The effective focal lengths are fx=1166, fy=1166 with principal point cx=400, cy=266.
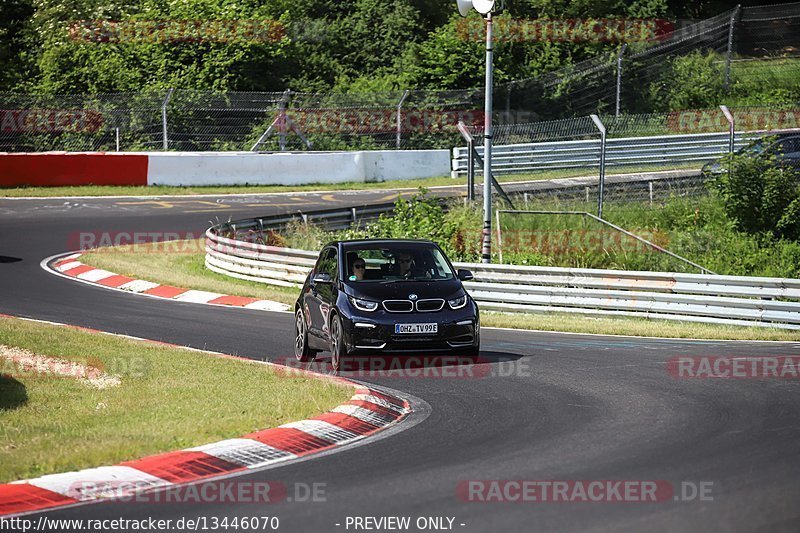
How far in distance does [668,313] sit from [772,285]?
1.70m

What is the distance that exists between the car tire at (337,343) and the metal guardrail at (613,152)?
59.5ft

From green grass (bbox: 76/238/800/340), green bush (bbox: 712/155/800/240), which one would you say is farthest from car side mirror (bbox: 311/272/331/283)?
green bush (bbox: 712/155/800/240)

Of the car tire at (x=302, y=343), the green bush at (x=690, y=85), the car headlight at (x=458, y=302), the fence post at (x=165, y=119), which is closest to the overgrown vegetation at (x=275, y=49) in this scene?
the green bush at (x=690, y=85)

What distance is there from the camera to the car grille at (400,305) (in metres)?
13.4

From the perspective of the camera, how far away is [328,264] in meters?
14.8

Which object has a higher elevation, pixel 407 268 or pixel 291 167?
pixel 291 167

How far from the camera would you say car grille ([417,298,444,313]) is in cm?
1346

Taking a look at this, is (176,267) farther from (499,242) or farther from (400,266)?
(400,266)

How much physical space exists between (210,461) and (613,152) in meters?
25.3

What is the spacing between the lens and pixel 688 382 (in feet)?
40.1

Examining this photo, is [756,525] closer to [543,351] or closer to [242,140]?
[543,351]

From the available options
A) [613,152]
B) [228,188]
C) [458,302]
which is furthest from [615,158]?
[458,302]

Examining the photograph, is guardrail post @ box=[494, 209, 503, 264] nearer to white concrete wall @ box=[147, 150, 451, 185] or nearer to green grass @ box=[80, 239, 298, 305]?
green grass @ box=[80, 239, 298, 305]

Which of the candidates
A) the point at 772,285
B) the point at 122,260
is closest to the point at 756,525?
the point at 772,285
